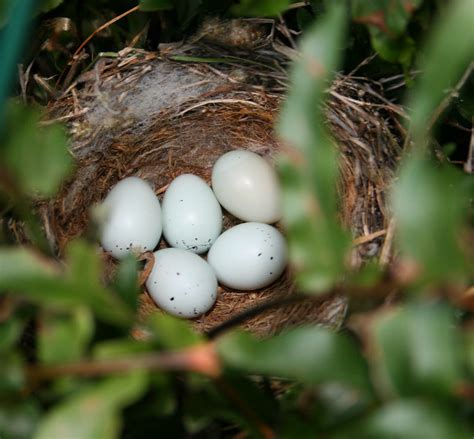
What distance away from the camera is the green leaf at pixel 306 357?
1.61 ft

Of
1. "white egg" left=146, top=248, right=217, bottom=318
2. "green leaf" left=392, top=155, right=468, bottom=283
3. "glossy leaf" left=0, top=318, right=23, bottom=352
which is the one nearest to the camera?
"green leaf" left=392, top=155, right=468, bottom=283

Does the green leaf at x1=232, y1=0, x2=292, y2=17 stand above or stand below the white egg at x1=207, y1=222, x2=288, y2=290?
above

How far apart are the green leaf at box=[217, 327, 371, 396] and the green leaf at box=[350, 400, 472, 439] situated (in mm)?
27

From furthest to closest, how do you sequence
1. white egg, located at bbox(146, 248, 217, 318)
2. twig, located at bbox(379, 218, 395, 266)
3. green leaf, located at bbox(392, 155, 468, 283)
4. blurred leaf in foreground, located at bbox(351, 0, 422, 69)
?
white egg, located at bbox(146, 248, 217, 318)
twig, located at bbox(379, 218, 395, 266)
blurred leaf in foreground, located at bbox(351, 0, 422, 69)
green leaf, located at bbox(392, 155, 468, 283)

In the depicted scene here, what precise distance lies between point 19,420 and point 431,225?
364 mm

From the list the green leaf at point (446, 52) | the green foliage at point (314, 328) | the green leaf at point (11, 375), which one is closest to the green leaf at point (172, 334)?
the green foliage at point (314, 328)

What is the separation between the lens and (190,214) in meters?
1.26

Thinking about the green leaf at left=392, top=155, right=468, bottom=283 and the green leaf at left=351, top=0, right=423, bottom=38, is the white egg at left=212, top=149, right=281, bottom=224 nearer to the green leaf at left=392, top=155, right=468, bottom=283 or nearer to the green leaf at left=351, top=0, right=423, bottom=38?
the green leaf at left=351, top=0, right=423, bottom=38

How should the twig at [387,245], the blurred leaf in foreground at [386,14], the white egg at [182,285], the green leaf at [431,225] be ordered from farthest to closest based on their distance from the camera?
the white egg at [182,285] < the twig at [387,245] < the blurred leaf in foreground at [386,14] < the green leaf at [431,225]

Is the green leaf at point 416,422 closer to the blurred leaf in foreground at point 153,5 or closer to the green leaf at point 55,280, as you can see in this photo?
the green leaf at point 55,280

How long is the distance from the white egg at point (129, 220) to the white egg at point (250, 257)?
5.0 inches

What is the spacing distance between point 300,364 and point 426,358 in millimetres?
84

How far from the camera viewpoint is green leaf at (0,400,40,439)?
586 millimetres

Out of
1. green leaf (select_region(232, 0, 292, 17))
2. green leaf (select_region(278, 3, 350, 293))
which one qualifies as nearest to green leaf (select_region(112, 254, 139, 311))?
green leaf (select_region(278, 3, 350, 293))
